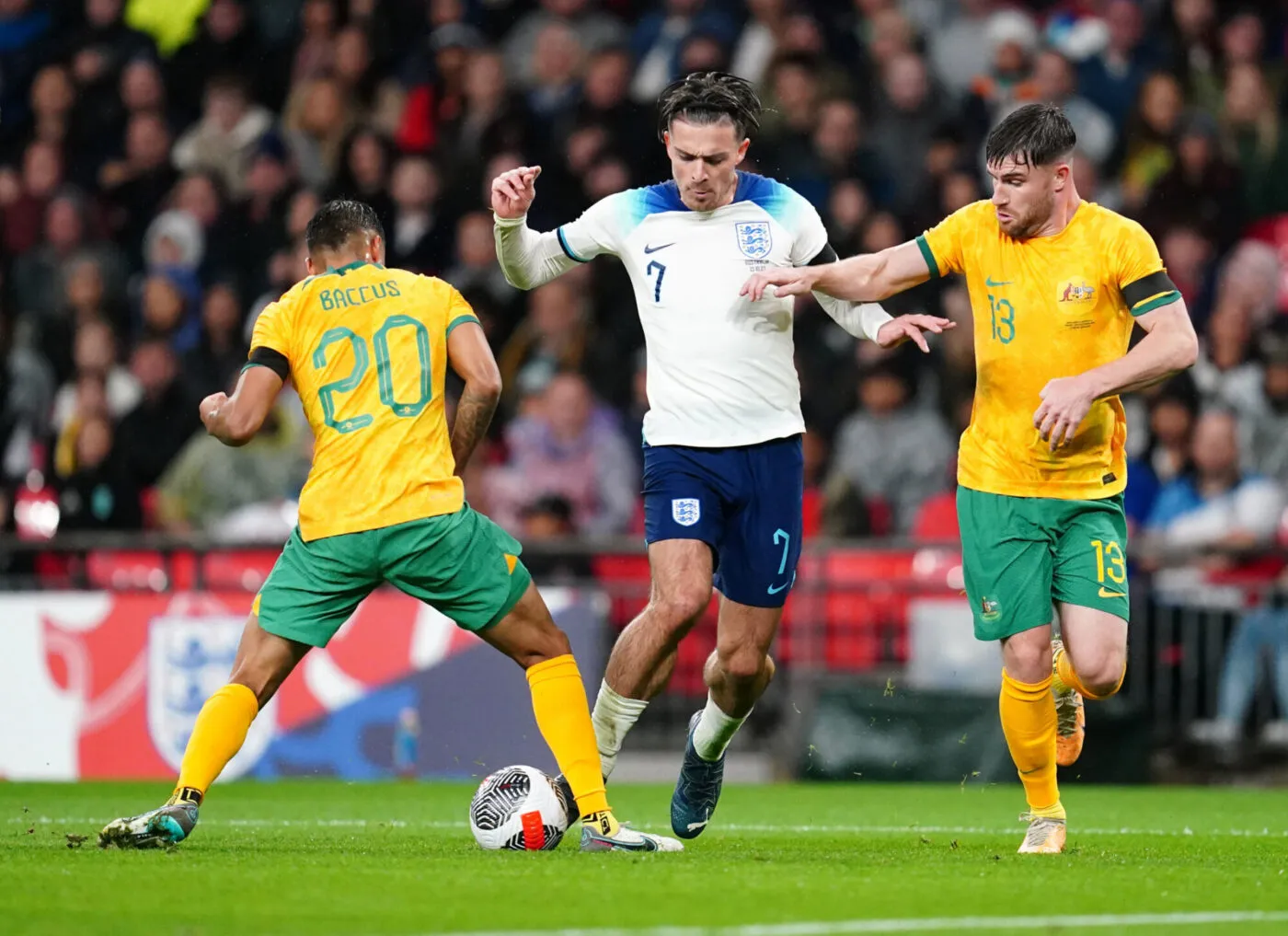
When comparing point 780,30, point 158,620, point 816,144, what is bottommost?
point 158,620

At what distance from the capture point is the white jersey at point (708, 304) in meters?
7.67

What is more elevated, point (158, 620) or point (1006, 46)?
point (1006, 46)

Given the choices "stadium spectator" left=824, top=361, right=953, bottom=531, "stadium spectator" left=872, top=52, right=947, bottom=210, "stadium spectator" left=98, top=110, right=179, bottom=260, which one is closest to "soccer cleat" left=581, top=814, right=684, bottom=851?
"stadium spectator" left=824, top=361, right=953, bottom=531

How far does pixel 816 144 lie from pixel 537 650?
8.51 metres

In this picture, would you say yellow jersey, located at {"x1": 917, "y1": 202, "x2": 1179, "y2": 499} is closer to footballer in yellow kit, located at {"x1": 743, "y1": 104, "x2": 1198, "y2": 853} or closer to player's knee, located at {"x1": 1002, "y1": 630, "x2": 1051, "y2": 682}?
footballer in yellow kit, located at {"x1": 743, "y1": 104, "x2": 1198, "y2": 853}

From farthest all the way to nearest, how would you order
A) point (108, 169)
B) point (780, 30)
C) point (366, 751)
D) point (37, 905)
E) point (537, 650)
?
point (108, 169) → point (780, 30) → point (366, 751) → point (537, 650) → point (37, 905)

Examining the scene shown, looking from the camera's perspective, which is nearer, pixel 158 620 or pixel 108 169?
pixel 158 620

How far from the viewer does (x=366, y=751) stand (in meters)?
12.5

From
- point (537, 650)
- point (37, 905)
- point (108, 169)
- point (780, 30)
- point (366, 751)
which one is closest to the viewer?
point (37, 905)

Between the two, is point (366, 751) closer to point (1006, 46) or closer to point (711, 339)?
point (711, 339)

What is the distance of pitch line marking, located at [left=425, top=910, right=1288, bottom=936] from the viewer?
5.09m

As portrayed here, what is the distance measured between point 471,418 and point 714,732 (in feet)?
5.19

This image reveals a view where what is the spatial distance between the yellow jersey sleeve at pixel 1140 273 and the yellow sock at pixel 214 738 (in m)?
3.32

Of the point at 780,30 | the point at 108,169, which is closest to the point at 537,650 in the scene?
the point at 780,30
